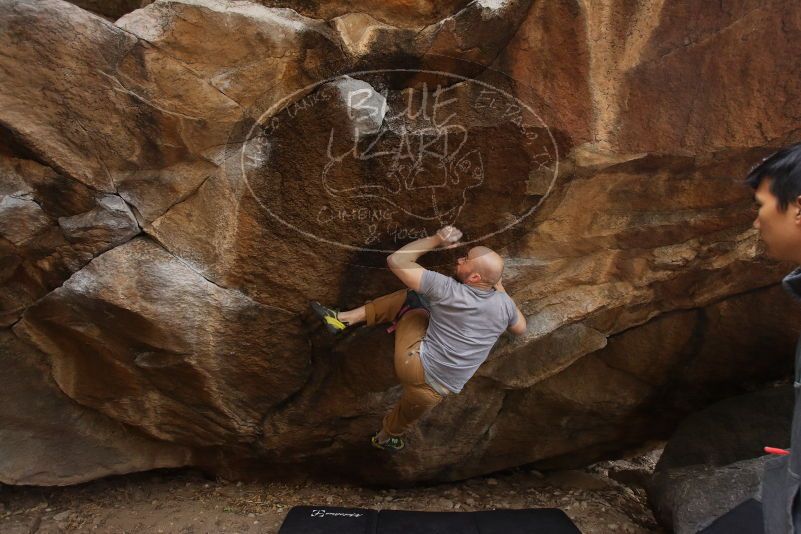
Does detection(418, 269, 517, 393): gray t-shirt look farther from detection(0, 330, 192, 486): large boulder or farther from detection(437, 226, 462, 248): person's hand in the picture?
detection(0, 330, 192, 486): large boulder

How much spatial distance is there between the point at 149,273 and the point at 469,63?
160cm

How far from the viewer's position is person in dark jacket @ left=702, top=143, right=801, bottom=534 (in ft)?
4.01

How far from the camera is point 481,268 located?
2.26 meters

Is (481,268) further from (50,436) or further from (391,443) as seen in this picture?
(50,436)

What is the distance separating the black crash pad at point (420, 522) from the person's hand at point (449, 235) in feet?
5.19

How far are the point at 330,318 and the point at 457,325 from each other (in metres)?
0.55

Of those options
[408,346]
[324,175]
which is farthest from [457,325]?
[324,175]

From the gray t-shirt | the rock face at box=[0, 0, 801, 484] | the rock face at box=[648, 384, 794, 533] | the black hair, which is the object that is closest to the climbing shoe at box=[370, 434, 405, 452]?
the rock face at box=[0, 0, 801, 484]

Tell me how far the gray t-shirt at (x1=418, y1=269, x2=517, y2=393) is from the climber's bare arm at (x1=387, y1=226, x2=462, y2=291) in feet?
0.27

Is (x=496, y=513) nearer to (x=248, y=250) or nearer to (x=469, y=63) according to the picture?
(x=248, y=250)

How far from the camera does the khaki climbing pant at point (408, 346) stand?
239 cm

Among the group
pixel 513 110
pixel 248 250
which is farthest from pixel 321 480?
pixel 513 110

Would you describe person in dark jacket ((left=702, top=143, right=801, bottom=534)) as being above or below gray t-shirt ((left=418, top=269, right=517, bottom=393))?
above

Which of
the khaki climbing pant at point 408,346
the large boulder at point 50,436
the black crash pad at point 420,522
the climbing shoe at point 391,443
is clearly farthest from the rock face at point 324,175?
the black crash pad at point 420,522
